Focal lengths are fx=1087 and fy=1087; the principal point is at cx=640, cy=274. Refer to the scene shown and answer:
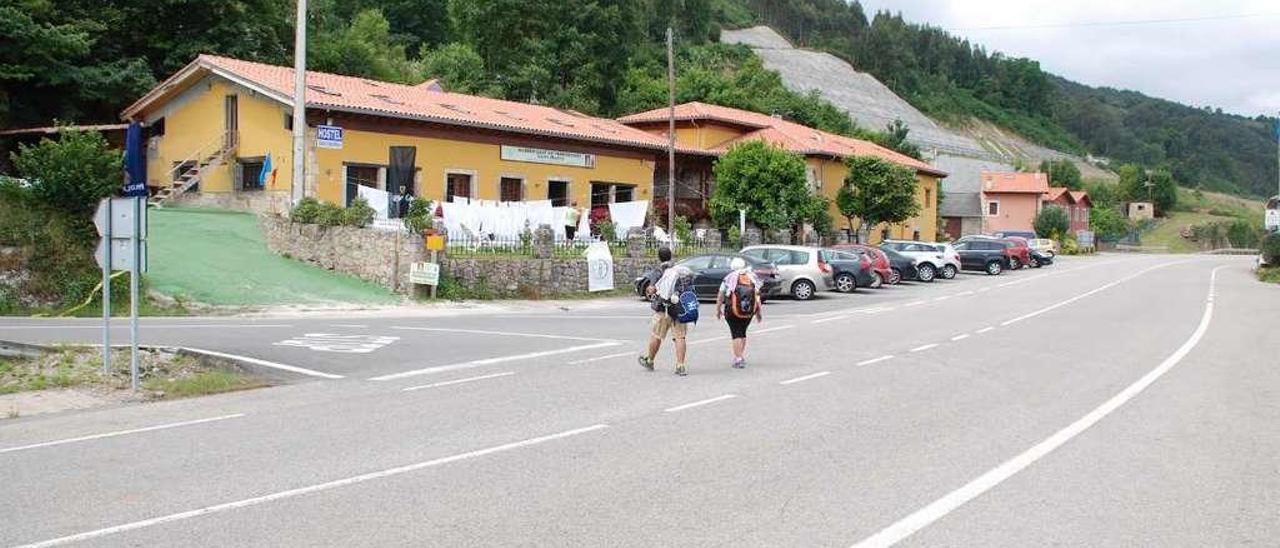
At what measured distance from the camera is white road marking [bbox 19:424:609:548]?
622cm

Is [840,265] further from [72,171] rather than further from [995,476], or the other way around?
[995,476]

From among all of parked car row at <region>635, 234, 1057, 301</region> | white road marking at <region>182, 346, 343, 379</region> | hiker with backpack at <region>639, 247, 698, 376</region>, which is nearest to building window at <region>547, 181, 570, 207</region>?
parked car row at <region>635, 234, 1057, 301</region>

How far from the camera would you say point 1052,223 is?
8725 cm

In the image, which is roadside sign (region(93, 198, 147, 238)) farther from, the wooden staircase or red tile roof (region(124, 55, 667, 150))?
the wooden staircase

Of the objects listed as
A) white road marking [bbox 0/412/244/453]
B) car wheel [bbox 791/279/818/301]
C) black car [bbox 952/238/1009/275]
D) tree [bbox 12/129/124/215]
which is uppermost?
tree [bbox 12/129/124/215]

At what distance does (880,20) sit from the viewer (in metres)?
170

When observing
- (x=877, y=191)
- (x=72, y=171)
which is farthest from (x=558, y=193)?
(x=72, y=171)

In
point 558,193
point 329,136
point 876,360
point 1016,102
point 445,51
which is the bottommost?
point 876,360

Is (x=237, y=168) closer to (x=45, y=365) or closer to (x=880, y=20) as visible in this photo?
(x=45, y=365)

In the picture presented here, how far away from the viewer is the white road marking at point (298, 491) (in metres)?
6.22

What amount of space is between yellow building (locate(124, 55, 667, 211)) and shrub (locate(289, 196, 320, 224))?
2508 mm

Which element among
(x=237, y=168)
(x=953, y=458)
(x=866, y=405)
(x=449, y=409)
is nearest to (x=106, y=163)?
(x=237, y=168)

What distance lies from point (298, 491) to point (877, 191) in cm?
4588

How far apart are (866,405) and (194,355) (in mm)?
9082
